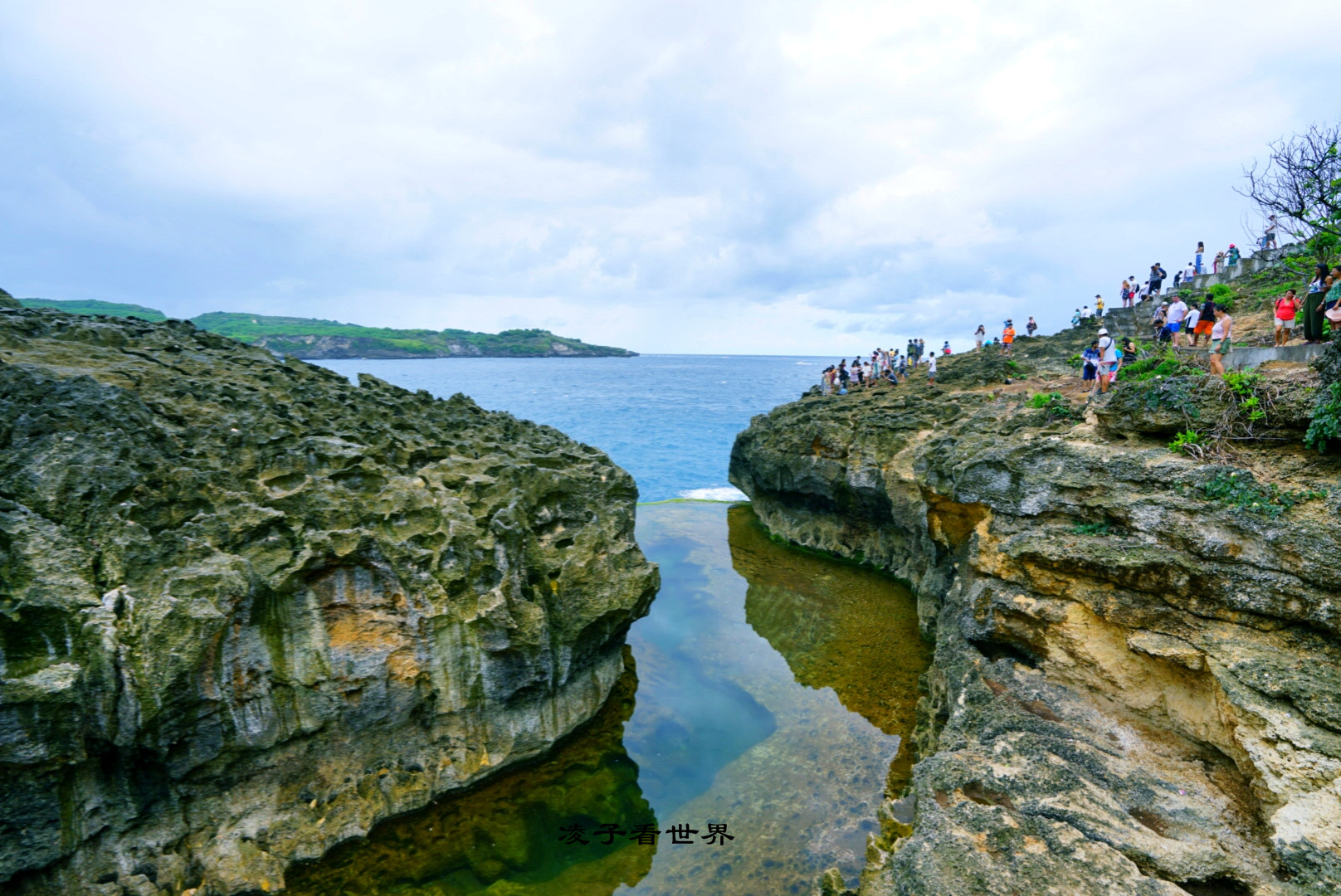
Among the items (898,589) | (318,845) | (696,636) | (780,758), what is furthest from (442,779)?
(898,589)

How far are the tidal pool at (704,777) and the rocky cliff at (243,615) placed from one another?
2.10 feet

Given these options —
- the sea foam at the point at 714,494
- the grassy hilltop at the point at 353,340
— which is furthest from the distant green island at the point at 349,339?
the sea foam at the point at 714,494

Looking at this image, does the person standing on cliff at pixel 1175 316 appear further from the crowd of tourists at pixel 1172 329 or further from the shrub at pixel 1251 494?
the shrub at pixel 1251 494

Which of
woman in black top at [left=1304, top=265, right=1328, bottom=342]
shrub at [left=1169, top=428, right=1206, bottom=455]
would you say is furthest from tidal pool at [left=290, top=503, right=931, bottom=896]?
woman in black top at [left=1304, top=265, right=1328, bottom=342]

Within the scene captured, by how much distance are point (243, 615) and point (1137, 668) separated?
1155 cm

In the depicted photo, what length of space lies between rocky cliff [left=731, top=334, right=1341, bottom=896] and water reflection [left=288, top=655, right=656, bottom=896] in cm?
370

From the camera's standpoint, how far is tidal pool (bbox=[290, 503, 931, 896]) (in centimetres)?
926

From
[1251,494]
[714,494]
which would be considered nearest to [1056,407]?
[1251,494]

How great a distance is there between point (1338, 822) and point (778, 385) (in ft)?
385

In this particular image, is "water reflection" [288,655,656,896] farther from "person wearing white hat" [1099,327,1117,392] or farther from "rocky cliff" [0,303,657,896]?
"person wearing white hat" [1099,327,1117,392]

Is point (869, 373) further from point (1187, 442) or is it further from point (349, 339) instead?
point (349, 339)

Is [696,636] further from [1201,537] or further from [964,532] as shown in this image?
[1201,537]

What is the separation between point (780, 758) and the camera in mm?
12070

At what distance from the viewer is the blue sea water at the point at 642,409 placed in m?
40.3
